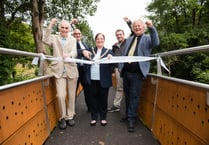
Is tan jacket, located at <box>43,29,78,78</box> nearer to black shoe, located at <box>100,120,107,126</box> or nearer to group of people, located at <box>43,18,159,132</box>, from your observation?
group of people, located at <box>43,18,159,132</box>

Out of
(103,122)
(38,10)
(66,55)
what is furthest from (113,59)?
(38,10)

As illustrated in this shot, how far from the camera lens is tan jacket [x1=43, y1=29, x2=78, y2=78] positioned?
176 inches

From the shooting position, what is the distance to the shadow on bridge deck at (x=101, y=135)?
3.76 metres

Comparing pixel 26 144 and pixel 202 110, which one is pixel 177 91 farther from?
pixel 26 144

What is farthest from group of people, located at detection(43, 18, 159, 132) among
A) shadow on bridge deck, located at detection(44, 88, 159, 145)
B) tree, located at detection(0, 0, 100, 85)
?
tree, located at detection(0, 0, 100, 85)

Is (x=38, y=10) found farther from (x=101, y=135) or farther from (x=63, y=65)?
(x=101, y=135)

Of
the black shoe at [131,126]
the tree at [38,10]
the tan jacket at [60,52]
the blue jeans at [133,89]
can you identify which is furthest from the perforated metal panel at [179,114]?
the tree at [38,10]

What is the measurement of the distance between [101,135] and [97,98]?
3.17ft

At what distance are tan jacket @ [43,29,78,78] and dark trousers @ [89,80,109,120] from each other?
0.44 meters

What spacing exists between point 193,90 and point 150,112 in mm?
1929

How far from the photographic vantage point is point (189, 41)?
1465cm

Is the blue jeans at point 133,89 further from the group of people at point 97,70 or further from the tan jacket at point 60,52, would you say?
the tan jacket at point 60,52

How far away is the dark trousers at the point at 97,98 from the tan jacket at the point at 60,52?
44 centimetres

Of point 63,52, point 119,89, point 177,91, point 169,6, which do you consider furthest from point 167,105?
point 169,6
